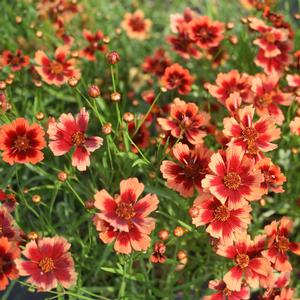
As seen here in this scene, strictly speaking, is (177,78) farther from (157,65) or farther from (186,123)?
(186,123)

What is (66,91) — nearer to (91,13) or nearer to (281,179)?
(91,13)

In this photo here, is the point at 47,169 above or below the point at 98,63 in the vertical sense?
below

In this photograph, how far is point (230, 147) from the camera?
6.32 ft

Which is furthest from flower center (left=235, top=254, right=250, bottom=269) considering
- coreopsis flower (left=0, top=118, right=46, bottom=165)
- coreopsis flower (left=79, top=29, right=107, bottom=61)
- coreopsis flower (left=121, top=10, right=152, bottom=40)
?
coreopsis flower (left=121, top=10, right=152, bottom=40)

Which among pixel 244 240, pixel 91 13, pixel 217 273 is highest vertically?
pixel 91 13

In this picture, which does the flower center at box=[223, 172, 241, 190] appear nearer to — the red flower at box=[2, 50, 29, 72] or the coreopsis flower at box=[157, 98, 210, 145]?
the coreopsis flower at box=[157, 98, 210, 145]

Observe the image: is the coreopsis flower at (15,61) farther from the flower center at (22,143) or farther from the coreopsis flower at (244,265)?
the coreopsis flower at (244,265)

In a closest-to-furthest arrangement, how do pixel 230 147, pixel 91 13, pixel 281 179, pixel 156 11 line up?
1. pixel 230 147
2. pixel 281 179
3. pixel 91 13
4. pixel 156 11

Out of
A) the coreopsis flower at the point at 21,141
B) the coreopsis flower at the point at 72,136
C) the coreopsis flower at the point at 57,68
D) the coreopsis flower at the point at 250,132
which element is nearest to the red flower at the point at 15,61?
the coreopsis flower at the point at 57,68

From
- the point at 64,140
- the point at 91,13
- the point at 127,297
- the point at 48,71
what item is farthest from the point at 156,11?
the point at 127,297

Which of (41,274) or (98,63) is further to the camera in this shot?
(98,63)

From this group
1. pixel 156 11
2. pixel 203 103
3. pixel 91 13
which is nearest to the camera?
pixel 203 103

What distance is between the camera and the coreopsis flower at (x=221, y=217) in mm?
1930

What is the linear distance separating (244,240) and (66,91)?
179 cm
